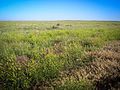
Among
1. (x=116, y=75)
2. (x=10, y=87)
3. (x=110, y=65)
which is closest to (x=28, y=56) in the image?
(x=10, y=87)

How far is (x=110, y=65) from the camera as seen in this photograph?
585 centimetres

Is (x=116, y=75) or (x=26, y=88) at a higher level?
(x=116, y=75)

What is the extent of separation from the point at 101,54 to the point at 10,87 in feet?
13.0

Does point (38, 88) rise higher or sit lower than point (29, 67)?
lower

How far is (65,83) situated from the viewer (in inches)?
182

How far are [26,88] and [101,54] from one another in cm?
364

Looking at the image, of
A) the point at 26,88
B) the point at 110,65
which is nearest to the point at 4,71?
the point at 26,88

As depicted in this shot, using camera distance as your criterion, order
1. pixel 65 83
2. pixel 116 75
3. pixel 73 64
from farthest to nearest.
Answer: pixel 73 64 < pixel 116 75 < pixel 65 83

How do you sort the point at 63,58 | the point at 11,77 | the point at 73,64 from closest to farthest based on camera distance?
the point at 11,77 < the point at 73,64 < the point at 63,58

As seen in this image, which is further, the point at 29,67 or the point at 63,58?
the point at 63,58

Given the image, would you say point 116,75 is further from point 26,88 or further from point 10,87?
point 10,87


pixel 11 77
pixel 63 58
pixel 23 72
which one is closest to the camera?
pixel 11 77

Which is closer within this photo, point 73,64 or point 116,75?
point 116,75

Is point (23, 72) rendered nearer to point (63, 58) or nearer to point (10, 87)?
point (10, 87)
